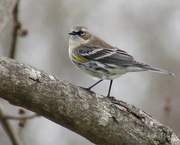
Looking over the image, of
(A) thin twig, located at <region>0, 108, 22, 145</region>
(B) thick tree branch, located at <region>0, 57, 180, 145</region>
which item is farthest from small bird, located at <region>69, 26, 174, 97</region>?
(A) thin twig, located at <region>0, 108, 22, 145</region>

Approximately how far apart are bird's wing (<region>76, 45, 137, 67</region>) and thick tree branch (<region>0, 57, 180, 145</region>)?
1.68m

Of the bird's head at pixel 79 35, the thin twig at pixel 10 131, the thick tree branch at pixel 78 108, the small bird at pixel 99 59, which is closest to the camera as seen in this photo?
the thick tree branch at pixel 78 108

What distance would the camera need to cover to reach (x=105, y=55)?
282 inches

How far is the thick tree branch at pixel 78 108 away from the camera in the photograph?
4.68 m

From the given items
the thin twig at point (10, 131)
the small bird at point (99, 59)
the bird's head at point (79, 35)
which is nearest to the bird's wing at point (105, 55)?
the small bird at point (99, 59)

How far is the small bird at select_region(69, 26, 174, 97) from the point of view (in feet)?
22.4

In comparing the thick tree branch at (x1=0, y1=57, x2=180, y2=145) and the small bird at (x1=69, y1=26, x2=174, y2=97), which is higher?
the small bird at (x1=69, y1=26, x2=174, y2=97)

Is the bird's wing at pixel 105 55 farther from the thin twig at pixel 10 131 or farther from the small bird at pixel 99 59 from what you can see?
the thin twig at pixel 10 131

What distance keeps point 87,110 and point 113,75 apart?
6.13 feet

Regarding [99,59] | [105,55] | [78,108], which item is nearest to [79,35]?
[105,55]

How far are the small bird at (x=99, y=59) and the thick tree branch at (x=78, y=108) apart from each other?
1.44m

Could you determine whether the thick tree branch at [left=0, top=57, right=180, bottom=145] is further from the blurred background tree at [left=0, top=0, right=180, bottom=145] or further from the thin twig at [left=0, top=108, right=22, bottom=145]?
the blurred background tree at [left=0, top=0, right=180, bottom=145]

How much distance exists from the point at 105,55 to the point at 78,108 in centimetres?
231

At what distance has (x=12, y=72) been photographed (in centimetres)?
465
